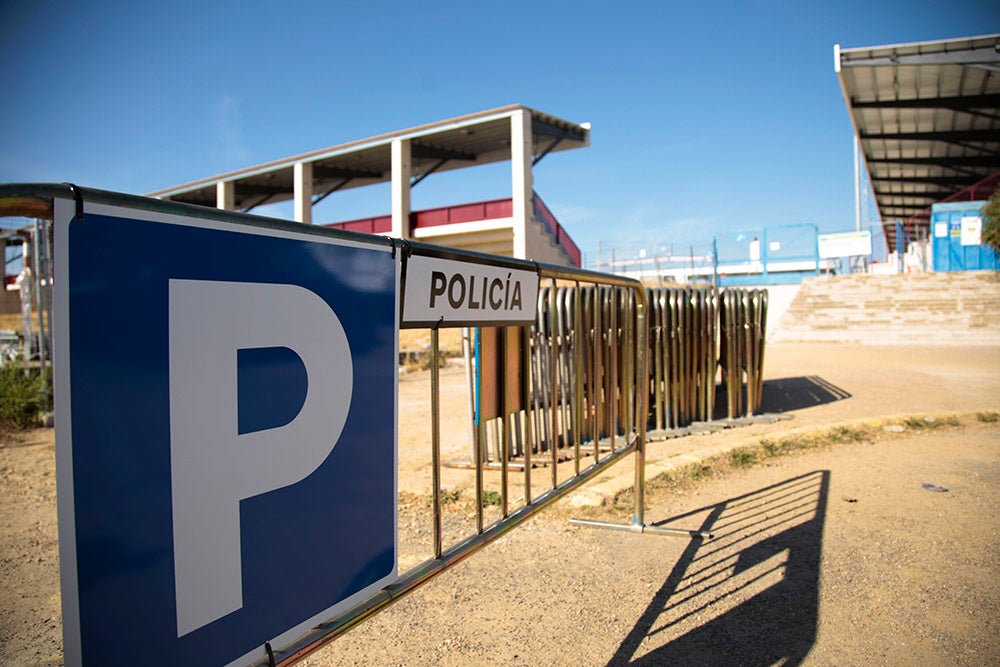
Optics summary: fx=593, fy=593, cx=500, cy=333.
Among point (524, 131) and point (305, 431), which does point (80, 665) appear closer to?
point (305, 431)

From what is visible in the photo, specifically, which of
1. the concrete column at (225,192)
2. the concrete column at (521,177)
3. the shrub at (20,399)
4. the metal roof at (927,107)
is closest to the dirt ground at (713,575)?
the shrub at (20,399)

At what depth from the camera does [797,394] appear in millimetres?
8648

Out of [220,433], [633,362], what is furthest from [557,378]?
[220,433]

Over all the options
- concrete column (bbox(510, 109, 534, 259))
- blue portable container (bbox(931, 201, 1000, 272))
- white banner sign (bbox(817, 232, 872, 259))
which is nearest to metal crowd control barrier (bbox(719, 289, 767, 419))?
concrete column (bbox(510, 109, 534, 259))

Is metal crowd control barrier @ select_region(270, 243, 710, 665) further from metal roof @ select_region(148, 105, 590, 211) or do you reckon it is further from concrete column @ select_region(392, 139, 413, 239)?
concrete column @ select_region(392, 139, 413, 239)

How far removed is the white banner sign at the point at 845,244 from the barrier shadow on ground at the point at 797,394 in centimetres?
2377

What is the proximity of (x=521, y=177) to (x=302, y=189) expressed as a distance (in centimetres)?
922

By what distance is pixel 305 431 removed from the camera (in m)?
1.35

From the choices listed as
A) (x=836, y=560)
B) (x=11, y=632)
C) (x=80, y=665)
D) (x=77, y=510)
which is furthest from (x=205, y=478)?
(x=836, y=560)

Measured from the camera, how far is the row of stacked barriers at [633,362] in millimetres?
4523

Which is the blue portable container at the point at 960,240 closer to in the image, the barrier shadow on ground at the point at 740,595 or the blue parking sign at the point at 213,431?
the barrier shadow on ground at the point at 740,595

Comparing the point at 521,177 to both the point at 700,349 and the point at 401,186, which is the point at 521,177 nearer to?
the point at 401,186

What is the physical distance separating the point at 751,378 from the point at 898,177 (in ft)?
133

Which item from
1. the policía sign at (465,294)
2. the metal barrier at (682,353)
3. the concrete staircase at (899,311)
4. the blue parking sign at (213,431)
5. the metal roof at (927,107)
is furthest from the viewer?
the metal roof at (927,107)
